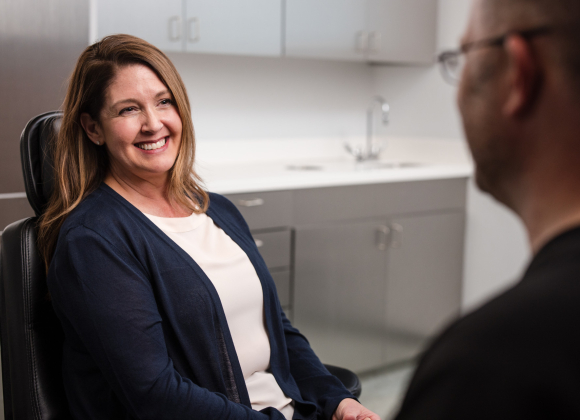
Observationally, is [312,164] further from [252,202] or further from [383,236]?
[252,202]

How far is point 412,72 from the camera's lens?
3.42 m

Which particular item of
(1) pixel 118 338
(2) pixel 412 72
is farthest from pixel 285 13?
(1) pixel 118 338

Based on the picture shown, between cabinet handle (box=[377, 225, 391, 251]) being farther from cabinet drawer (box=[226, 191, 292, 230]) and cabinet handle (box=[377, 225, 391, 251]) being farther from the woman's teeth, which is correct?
the woman's teeth

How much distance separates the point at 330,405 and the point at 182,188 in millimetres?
546

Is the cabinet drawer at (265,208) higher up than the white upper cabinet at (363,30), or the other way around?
the white upper cabinet at (363,30)

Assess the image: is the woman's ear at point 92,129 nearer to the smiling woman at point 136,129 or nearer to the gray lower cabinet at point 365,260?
the smiling woman at point 136,129

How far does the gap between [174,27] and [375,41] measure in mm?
1094

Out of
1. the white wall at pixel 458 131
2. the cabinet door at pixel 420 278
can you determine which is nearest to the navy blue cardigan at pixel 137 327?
the cabinet door at pixel 420 278

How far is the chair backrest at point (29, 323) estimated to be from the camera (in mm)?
1092

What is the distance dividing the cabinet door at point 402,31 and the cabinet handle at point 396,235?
35.8 inches

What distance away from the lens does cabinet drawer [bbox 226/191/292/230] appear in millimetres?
2352

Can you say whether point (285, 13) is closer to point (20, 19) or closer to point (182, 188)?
point (20, 19)

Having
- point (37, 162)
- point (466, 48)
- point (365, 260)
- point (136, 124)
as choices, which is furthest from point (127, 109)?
point (365, 260)

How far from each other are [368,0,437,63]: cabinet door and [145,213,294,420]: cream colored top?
2.12 meters
